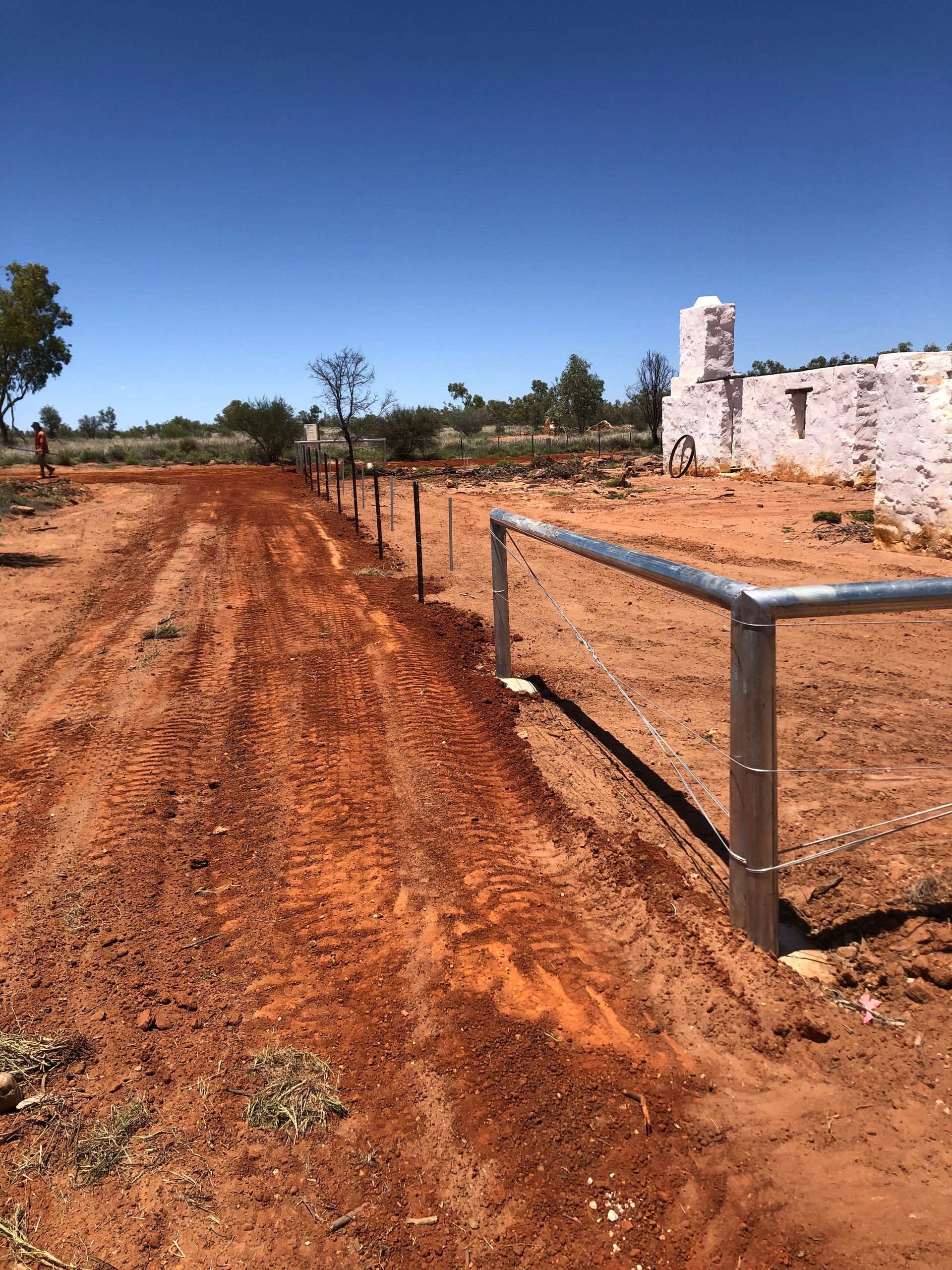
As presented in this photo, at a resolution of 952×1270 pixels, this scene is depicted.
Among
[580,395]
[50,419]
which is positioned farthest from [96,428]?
[580,395]

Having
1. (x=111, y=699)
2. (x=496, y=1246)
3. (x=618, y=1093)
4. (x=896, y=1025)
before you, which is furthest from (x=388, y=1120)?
(x=111, y=699)

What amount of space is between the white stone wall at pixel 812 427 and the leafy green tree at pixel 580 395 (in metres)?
32.0

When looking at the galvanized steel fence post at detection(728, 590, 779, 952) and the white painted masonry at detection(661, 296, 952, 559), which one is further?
the white painted masonry at detection(661, 296, 952, 559)

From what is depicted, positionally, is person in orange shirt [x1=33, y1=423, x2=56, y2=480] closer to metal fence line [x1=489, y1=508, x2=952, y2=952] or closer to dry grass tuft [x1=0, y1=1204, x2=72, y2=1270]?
dry grass tuft [x1=0, y1=1204, x2=72, y2=1270]

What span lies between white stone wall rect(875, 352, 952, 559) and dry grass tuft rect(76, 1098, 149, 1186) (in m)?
11.3

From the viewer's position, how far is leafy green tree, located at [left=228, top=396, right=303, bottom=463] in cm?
4362

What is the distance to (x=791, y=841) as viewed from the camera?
3719mm

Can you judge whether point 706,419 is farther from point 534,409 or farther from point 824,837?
point 534,409

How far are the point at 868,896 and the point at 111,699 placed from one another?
18.5ft

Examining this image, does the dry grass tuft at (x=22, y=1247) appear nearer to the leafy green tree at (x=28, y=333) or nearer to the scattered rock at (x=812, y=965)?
the scattered rock at (x=812, y=965)

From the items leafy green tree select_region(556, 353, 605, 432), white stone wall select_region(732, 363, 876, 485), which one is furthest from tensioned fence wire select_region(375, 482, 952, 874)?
leafy green tree select_region(556, 353, 605, 432)

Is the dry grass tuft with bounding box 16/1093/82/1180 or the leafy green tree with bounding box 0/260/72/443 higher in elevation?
the leafy green tree with bounding box 0/260/72/443

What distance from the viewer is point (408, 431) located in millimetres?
45281

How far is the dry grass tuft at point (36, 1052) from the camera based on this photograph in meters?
2.67
